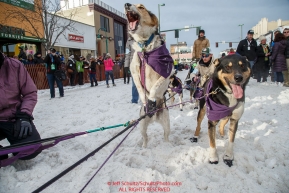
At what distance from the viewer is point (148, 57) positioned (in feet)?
8.17

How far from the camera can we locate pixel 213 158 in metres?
2.42

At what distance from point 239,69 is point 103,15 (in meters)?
29.5

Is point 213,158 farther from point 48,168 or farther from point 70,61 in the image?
point 70,61

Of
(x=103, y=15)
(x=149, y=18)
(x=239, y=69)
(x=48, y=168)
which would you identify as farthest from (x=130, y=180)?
(x=103, y=15)

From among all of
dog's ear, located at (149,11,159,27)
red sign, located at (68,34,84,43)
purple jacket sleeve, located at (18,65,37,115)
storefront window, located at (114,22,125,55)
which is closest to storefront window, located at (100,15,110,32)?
storefront window, located at (114,22,125,55)

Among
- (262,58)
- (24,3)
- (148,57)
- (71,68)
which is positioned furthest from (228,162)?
(24,3)

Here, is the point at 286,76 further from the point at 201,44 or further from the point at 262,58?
the point at 201,44

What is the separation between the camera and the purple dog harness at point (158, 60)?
2.47m

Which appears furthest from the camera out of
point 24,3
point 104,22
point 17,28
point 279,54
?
point 104,22

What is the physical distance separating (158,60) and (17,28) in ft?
51.5

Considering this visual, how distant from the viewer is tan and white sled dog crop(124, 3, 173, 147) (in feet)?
7.68

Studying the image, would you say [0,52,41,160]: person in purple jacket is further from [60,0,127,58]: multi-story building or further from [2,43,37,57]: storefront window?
[60,0,127,58]: multi-story building

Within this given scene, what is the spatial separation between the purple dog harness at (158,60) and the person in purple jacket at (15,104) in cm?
170

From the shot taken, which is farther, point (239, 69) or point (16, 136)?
point (16, 136)
